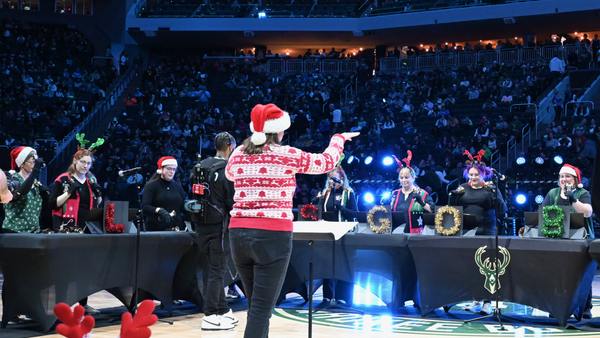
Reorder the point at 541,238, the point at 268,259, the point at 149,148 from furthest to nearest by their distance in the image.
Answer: the point at 149,148 → the point at 541,238 → the point at 268,259

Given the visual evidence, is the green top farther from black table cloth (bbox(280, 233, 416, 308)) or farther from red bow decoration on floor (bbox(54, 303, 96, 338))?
red bow decoration on floor (bbox(54, 303, 96, 338))

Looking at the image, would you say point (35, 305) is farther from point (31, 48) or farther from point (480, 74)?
point (31, 48)

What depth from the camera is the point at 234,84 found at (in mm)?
29406

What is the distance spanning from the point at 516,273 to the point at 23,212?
4.61m

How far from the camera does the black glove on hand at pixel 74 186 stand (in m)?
8.42

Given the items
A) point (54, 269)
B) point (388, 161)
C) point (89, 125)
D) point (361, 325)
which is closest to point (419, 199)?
point (361, 325)

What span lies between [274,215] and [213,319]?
319 centimetres

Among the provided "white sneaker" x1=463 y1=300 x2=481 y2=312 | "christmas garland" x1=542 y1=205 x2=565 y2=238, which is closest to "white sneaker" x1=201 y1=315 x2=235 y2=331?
"white sneaker" x1=463 y1=300 x2=481 y2=312

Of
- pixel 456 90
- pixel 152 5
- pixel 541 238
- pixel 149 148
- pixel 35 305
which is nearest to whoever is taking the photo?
pixel 35 305

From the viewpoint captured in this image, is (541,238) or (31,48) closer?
(541,238)

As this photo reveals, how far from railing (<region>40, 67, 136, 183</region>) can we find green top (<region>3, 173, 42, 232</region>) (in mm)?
13557

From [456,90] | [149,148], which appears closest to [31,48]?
[149,148]

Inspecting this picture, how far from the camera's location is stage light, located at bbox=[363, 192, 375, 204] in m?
18.0

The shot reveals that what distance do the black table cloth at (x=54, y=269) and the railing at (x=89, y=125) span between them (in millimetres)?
13833
